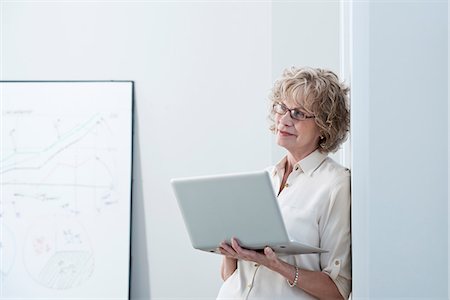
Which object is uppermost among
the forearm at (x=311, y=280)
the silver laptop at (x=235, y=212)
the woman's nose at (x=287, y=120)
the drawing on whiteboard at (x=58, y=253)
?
the woman's nose at (x=287, y=120)

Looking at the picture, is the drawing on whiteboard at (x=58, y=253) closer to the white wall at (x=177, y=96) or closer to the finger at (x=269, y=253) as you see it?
the white wall at (x=177, y=96)

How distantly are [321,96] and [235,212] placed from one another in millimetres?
405

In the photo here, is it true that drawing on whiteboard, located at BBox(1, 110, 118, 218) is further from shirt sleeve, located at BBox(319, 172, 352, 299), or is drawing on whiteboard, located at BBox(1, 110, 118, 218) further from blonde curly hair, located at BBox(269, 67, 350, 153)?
shirt sleeve, located at BBox(319, 172, 352, 299)

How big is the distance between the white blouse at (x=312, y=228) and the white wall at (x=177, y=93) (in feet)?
5.32

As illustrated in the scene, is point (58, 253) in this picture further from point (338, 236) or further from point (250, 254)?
point (338, 236)

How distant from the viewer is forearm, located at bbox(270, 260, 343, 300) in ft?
6.61

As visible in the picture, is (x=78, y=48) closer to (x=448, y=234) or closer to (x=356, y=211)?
(x=356, y=211)

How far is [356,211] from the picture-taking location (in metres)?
1.73

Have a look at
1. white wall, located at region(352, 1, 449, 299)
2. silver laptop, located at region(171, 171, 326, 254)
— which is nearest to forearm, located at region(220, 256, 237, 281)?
silver laptop, located at region(171, 171, 326, 254)

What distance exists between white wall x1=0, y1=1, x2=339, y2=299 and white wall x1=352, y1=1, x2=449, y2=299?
89.7 inches

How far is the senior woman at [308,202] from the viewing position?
6.64 ft

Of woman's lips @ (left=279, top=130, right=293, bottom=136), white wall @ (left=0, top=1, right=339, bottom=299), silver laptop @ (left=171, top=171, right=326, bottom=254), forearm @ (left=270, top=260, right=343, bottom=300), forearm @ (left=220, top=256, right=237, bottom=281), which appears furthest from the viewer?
white wall @ (left=0, top=1, right=339, bottom=299)

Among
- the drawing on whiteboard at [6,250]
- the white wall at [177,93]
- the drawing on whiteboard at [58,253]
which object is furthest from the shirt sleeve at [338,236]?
the drawing on whiteboard at [6,250]

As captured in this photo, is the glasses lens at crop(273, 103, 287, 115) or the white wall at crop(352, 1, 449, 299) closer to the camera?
the white wall at crop(352, 1, 449, 299)
